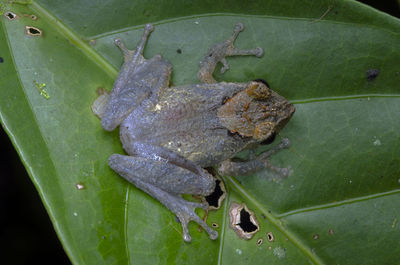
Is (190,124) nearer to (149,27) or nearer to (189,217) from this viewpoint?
(189,217)

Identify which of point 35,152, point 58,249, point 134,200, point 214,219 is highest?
point 35,152

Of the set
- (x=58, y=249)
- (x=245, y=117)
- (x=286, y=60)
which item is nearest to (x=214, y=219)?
(x=245, y=117)

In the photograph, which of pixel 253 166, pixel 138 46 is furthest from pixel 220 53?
pixel 253 166

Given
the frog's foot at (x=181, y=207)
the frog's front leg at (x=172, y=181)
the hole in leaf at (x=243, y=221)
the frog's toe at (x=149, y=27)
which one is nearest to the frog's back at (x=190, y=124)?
the frog's front leg at (x=172, y=181)

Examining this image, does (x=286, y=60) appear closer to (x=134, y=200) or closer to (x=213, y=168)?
(x=213, y=168)

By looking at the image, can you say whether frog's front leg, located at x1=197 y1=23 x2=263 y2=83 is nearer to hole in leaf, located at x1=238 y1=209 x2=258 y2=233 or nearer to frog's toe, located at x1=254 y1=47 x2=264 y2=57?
frog's toe, located at x1=254 y1=47 x2=264 y2=57

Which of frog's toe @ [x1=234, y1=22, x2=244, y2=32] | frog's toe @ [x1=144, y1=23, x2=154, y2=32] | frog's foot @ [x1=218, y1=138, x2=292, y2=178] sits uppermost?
frog's toe @ [x1=234, y1=22, x2=244, y2=32]

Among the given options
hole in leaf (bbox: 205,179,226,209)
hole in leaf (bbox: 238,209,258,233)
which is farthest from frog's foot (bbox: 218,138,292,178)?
hole in leaf (bbox: 238,209,258,233)
